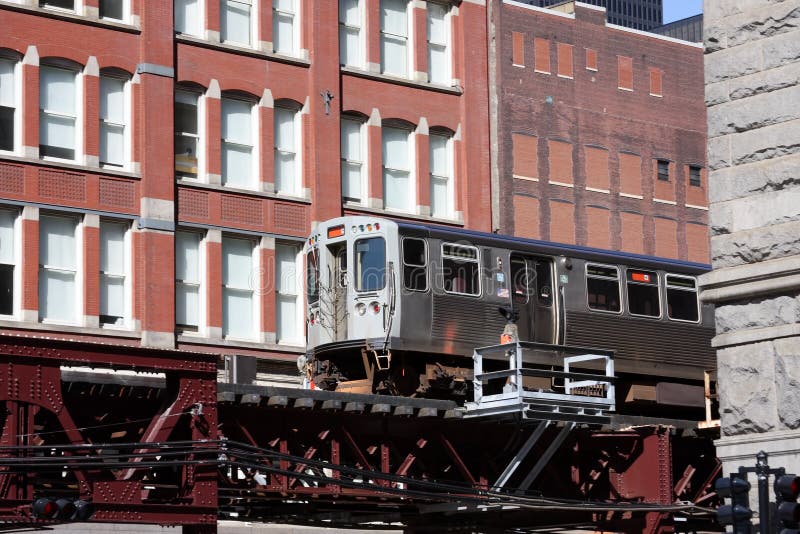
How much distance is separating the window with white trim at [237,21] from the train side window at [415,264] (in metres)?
14.0

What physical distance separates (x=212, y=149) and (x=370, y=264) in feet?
39.2


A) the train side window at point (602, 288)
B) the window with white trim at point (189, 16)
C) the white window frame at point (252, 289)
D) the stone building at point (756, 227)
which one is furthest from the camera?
the window with white trim at point (189, 16)

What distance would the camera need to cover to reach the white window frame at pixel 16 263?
37.9m

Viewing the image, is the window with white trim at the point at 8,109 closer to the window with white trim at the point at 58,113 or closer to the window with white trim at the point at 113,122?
the window with white trim at the point at 58,113

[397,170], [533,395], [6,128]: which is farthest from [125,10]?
[533,395]

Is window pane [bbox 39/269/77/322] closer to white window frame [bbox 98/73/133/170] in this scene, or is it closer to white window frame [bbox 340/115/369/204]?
white window frame [bbox 98/73/133/170]

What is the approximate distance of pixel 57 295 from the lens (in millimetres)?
38781

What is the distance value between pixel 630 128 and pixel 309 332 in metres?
25.1

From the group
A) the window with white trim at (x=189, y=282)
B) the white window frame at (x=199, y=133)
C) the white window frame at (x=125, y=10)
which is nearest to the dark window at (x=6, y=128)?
→ the white window frame at (x=125, y=10)

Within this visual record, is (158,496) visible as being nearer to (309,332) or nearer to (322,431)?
(322,431)

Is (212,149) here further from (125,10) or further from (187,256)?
(125,10)

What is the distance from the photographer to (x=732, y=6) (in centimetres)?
1441

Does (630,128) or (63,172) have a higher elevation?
(630,128)

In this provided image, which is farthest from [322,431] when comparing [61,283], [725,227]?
[61,283]
